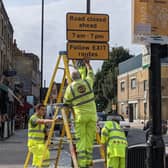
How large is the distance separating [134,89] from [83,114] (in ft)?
216

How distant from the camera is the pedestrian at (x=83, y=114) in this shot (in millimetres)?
9734

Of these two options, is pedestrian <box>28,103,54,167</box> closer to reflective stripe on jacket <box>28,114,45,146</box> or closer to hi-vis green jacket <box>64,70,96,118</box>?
reflective stripe on jacket <box>28,114,45,146</box>

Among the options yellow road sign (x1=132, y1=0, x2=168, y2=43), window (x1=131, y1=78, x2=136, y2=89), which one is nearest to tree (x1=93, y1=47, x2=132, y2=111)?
window (x1=131, y1=78, x2=136, y2=89)

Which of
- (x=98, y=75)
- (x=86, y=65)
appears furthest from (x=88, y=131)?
(x=98, y=75)

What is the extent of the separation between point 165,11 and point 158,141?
7.14 feet

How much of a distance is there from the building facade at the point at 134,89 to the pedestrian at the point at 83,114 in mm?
55552

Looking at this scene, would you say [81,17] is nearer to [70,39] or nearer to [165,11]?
[70,39]

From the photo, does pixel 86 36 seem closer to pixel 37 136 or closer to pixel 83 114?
pixel 83 114

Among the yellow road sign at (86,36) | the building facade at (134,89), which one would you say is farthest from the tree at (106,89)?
the yellow road sign at (86,36)

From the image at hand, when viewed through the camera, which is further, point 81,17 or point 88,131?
point 81,17

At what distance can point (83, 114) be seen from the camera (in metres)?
9.85

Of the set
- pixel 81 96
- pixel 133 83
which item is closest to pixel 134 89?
pixel 133 83

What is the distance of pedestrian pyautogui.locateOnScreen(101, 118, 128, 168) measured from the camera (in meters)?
9.69

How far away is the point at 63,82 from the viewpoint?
37.1 ft
